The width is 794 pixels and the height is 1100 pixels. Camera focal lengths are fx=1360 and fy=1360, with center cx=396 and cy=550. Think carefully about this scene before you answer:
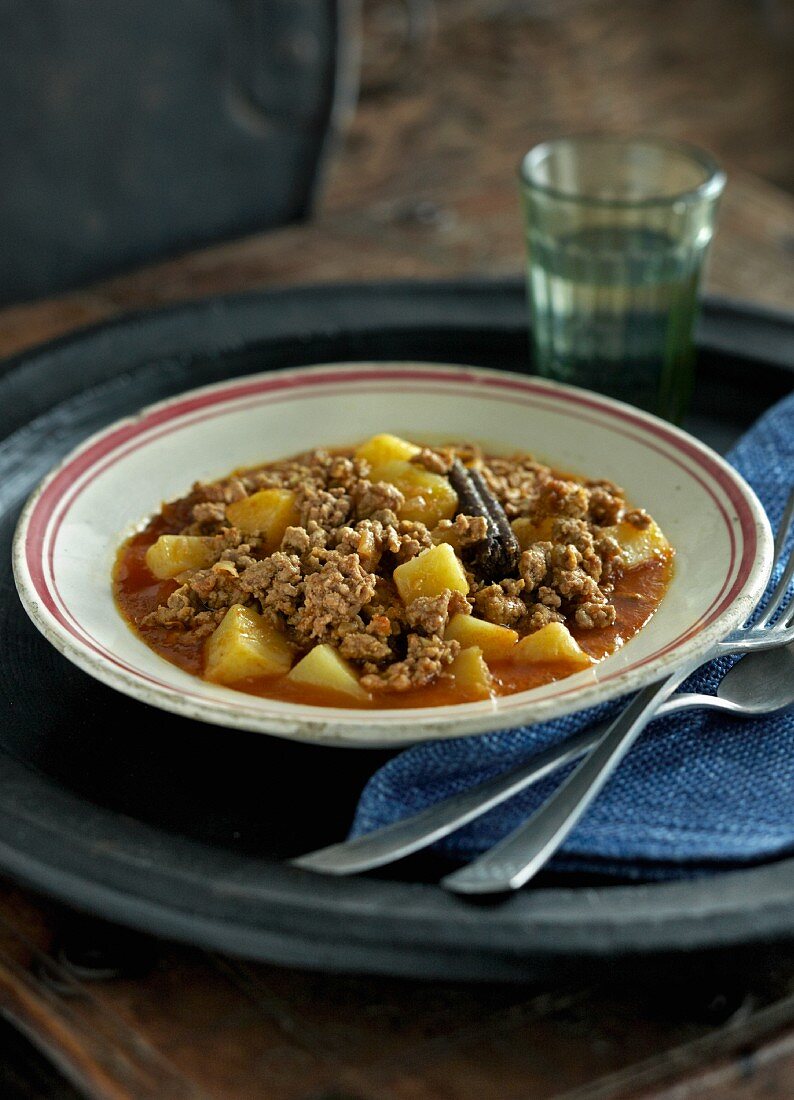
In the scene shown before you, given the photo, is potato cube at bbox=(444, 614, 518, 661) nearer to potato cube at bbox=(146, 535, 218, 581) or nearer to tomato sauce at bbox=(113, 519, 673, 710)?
tomato sauce at bbox=(113, 519, 673, 710)

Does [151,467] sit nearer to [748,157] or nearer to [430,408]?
[430,408]

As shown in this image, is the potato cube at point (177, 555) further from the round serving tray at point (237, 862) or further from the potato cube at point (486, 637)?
the potato cube at point (486, 637)

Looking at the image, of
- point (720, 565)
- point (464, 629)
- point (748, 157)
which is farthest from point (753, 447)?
point (748, 157)

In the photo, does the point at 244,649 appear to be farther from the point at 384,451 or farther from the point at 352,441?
the point at 352,441

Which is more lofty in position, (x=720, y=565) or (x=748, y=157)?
(x=720, y=565)

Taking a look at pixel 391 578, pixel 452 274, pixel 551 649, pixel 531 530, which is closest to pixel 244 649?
pixel 391 578

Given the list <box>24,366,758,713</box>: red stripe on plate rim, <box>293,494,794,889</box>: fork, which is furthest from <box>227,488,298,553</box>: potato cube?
<box>293,494,794,889</box>: fork
